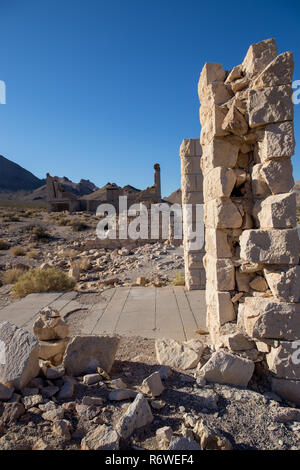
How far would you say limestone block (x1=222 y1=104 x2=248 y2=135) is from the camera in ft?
9.96

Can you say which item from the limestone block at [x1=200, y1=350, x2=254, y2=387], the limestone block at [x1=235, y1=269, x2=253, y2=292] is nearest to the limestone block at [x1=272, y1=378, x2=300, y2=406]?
the limestone block at [x1=200, y1=350, x2=254, y2=387]

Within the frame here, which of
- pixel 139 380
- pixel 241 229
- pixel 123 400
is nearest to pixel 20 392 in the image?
pixel 123 400

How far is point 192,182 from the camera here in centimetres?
691

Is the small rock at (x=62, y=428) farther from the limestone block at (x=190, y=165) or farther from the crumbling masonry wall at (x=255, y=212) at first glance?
the limestone block at (x=190, y=165)

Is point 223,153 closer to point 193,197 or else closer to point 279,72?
point 279,72

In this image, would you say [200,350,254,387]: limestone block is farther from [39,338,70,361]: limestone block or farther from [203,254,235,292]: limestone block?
[39,338,70,361]: limestone block

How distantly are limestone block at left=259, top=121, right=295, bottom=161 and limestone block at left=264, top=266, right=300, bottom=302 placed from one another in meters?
1.11

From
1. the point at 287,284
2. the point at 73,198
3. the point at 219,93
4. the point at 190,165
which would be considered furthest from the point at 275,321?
the point at 73,198

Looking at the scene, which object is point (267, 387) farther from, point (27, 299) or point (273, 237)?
point (27, 299)

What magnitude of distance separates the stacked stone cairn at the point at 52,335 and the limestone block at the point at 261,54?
3.62 m

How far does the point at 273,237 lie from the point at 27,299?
560 cm

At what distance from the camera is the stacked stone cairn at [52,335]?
3.43 metres

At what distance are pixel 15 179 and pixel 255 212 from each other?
84.1m

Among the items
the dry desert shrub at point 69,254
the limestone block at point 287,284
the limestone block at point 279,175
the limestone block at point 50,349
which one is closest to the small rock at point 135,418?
the limestone block at point 50,349
